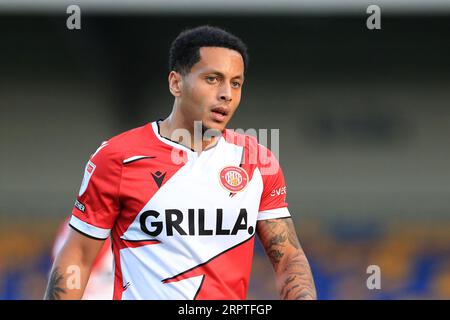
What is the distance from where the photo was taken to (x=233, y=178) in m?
3.07

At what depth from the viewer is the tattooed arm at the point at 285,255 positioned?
302 centimetres

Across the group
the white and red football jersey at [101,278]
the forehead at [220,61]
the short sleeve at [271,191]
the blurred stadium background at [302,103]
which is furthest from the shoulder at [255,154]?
the blurred stadium background at [302,103]

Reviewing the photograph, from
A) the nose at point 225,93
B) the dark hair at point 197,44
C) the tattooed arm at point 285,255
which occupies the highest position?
the dark hair at point 197,44

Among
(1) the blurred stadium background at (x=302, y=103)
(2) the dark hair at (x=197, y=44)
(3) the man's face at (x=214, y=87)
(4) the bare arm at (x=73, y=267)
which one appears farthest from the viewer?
(1) the blurred stadium background at (x=302, y=103)

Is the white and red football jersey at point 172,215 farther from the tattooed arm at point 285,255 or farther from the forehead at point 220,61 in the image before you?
the forehead at point 220,61

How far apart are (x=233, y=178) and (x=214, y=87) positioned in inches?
15.6

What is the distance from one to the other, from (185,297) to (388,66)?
9324 millimetres

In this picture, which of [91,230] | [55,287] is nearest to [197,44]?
[91,230]

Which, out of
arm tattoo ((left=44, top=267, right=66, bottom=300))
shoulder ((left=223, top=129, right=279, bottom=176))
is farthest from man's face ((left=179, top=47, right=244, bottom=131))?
arm tattoo ((left=44, top=267, right=66, bottom=300))

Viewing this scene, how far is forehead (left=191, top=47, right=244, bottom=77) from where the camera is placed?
302 centimetres

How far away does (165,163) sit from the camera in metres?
3.08

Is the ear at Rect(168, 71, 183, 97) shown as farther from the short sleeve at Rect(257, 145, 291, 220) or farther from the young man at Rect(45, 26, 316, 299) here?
the short sleeve at Rect(257, 145, 291, 220)

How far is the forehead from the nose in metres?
0.06
